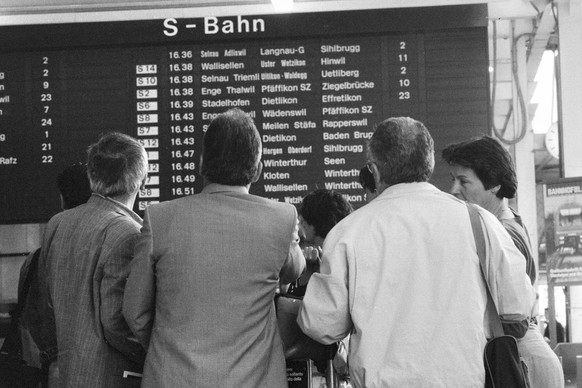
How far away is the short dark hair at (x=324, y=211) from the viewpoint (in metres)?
3.55

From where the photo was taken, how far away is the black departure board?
470cm

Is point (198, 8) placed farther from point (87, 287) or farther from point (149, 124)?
point (87, 287)

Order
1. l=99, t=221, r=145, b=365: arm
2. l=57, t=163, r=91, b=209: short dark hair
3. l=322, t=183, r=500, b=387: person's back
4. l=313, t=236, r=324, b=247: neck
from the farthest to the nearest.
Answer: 1. l=313, t=236, r=324, b=247: neck
2. l=57, t=163, r=91, b=209: short dark hair
3. l=99, t=221, r=145, b=365: arm
4. l=322, t=183, r=500, b=387: person's back

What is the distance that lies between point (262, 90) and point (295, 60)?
27 cm

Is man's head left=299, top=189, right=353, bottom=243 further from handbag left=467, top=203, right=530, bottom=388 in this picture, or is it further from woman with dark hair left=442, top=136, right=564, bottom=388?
handbag left=467, top=203, right=530, bottom=388

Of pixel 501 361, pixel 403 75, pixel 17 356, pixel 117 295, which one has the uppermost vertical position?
pixel 403 75

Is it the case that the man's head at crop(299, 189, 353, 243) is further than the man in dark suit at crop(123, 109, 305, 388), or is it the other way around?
the man's head at crop(299, 189, 353, 243)

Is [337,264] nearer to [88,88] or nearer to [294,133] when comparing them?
[294,133]

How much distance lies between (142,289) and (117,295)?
12.6 inches

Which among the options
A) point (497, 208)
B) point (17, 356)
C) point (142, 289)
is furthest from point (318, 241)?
point (17, 356)

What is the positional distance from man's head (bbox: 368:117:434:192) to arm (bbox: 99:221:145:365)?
0.95 metres

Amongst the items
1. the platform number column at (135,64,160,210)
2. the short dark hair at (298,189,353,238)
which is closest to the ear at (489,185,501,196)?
the short dark hair at (298,189,353,238)

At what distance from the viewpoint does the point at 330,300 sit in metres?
2.37

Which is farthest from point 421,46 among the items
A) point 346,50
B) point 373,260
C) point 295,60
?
point 373,260
